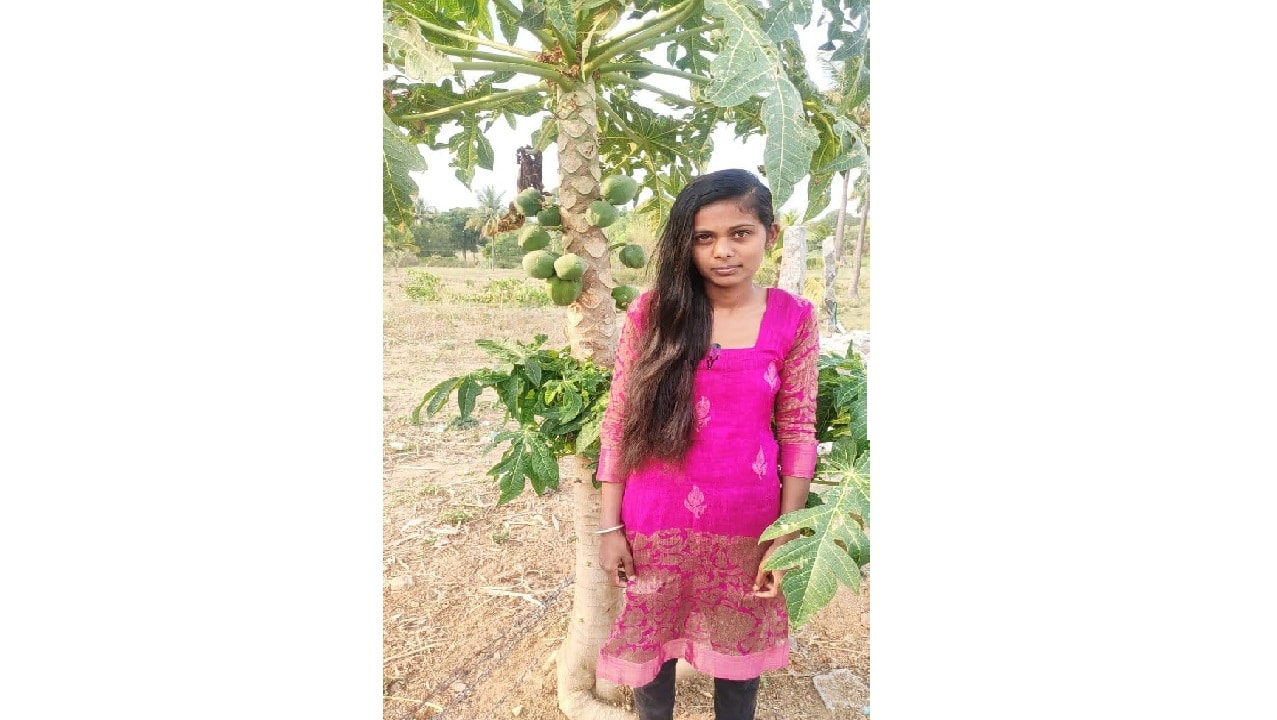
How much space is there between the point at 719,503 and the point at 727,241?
442mm

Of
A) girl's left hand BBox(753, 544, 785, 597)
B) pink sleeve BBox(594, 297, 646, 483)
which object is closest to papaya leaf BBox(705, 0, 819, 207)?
pink sleeve BBox(594, 297, 646, 483)

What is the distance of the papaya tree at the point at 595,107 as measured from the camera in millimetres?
951

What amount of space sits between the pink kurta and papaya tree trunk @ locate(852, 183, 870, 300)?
242 millimetres

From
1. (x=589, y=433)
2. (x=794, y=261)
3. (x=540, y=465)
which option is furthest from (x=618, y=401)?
(x=794, y=261)

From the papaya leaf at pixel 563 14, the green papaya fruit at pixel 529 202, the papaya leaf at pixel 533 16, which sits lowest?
the green papaya fruit at pixel 529 202

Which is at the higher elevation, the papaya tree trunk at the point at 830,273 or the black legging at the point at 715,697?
the papaya tree trunk at the point at 830,273

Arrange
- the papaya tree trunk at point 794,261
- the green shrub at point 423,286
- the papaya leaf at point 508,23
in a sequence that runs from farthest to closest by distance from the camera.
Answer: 1. the green shrub at point 423,286
2. the papaya tree trunk at point 794,261
3. the papaya leaf at point 508,23

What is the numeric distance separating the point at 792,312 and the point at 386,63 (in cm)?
81

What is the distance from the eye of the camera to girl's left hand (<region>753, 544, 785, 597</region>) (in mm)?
1160

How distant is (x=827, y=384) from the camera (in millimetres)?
1280

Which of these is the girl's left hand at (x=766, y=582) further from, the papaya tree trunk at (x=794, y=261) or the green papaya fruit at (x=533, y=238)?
the green papaya fruit at (x=533, y=238)

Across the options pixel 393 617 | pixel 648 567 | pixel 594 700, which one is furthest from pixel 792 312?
pixel 393 617

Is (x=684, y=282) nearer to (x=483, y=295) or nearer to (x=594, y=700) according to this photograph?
(x=483, y=295)

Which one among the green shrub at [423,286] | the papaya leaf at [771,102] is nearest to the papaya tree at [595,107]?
the papaya leaf at [771,102]
